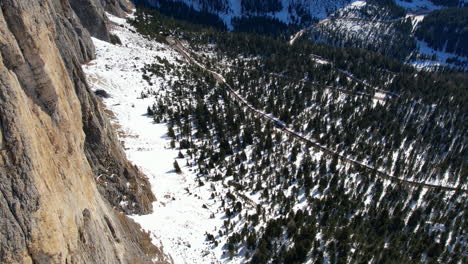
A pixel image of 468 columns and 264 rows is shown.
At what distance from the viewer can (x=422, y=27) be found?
478 ft

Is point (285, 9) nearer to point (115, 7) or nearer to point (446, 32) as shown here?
point (446, 32)

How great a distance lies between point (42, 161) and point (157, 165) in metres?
22.9

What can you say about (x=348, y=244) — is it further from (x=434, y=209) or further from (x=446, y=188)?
(x=446, y=188)

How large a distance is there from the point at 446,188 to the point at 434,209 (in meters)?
8.33

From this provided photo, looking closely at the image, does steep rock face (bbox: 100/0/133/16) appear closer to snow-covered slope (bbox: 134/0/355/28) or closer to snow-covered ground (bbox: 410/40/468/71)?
snow-covered slope (bbox: 134/0/355/28)

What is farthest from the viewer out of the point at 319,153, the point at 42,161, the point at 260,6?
the point at 260,6

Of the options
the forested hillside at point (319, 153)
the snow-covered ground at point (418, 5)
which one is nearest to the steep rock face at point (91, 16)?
the forested hillside at point (319, 153)

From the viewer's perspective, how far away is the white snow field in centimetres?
2408

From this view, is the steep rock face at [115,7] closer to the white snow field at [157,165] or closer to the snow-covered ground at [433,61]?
the white snow field at [157,165]

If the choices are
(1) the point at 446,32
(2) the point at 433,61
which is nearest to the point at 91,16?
(2) the point at 433,61

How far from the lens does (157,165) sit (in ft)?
109

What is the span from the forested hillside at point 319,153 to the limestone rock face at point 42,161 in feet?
47.4

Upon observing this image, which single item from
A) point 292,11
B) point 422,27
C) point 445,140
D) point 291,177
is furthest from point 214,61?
point 422,27

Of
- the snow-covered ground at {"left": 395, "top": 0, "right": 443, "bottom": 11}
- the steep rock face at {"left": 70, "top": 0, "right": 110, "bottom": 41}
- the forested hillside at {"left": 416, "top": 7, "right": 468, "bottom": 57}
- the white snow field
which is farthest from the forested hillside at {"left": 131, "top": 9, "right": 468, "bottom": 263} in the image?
the snow-covered ground at {"left": 395, "top": 0, "right": 443, "bottom": 11}
